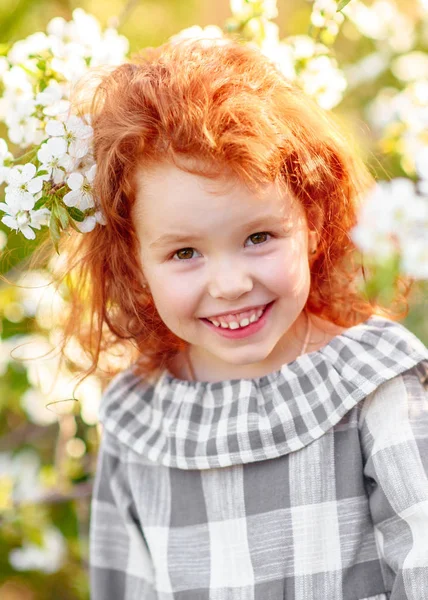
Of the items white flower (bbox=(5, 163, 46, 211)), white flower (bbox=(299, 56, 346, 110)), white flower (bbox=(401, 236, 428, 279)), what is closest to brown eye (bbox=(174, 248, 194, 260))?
white flower (bbox=(5, 163, 46, 211))

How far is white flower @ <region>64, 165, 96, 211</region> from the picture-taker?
3.76 ft

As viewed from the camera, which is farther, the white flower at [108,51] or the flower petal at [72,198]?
the white flower at [108,51]

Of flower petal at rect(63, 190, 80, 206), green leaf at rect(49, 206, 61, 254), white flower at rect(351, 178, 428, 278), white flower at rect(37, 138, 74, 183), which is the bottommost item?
white flower at rect(351, 178, 428, 278)

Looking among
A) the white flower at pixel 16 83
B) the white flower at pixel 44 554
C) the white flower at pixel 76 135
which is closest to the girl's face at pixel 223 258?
the white flower at pixel 76 135

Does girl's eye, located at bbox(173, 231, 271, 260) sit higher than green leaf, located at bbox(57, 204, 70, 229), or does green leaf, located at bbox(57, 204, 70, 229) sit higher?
green leaf, located at bbox(57, 204, 70, 229)

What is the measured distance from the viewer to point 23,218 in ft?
3.72

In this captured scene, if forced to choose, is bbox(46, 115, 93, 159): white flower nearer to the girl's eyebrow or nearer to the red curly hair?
the red curly hair

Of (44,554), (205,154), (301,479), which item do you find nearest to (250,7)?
(205,154)

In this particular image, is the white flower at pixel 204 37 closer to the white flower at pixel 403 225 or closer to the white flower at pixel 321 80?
the white flower at pixel 321 80

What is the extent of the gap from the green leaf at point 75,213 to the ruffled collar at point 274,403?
0.32 metres

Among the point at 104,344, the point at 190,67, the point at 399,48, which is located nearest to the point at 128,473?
the point at 104,344

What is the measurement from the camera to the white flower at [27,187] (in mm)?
1121

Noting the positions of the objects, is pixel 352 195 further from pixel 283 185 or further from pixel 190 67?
pixel 190 67

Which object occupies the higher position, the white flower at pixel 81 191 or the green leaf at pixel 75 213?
the white flower at pixel 81 191
